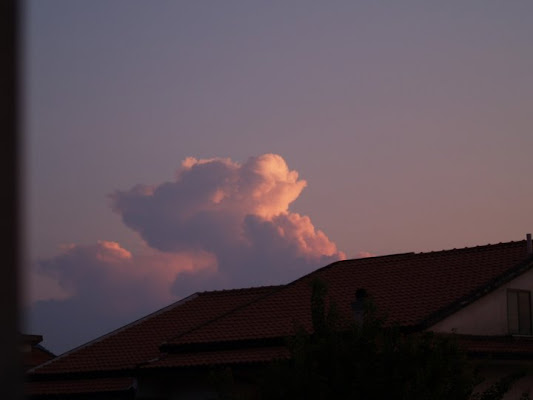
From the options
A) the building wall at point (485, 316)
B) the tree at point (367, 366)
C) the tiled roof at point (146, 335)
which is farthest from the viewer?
the tiled roof at point (146, 335)

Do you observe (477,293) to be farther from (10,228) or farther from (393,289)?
(10,228)

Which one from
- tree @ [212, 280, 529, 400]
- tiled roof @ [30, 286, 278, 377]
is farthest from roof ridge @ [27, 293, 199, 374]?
tree @ [212, 280, 529, 400]

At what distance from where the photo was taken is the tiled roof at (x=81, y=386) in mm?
24391

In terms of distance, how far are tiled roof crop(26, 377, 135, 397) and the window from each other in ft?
29.8

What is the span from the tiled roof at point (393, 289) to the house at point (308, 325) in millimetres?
31

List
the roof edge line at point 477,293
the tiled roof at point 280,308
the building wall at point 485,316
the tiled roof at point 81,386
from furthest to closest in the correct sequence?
the tiled roof at point 81,386
the tiled roof at point 280,308
the building wall at point 485,316
the roof edge line at point 477,293

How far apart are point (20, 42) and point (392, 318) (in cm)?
2057

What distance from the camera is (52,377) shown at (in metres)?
26.8

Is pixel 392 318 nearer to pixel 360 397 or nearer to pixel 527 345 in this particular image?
pixel 527 345

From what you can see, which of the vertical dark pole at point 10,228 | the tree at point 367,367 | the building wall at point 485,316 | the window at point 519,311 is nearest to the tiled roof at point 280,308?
the building wall at point 485,316

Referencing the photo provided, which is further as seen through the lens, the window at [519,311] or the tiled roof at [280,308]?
the window at [519,311]

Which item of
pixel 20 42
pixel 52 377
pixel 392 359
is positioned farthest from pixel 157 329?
pixel 20 42

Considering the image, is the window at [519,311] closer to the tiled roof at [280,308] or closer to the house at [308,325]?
the house at [308,325]

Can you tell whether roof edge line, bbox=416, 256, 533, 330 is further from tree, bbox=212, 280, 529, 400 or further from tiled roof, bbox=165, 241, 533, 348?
tree, bbox=212, 280, 529, 400
